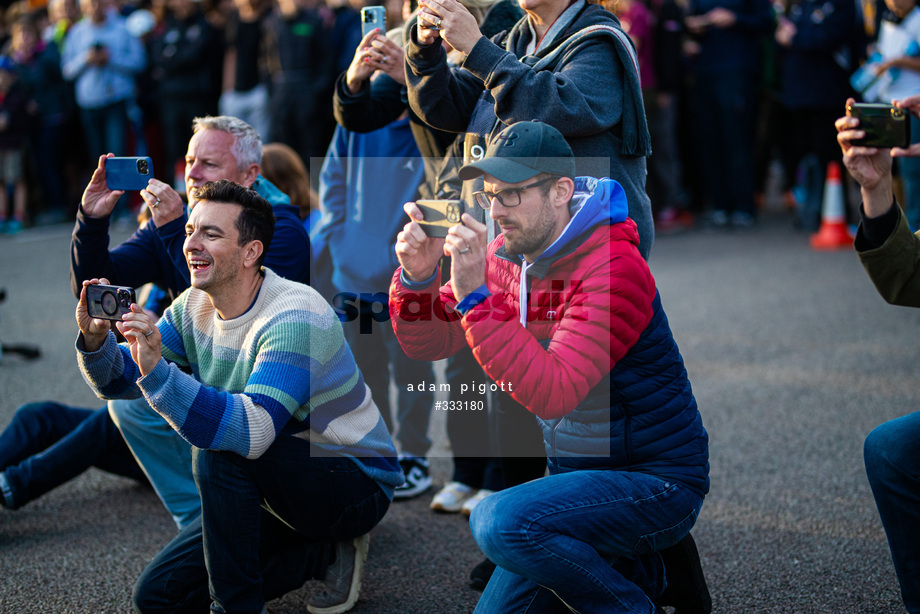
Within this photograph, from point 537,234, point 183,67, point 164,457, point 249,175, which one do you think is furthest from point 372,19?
point 183,67

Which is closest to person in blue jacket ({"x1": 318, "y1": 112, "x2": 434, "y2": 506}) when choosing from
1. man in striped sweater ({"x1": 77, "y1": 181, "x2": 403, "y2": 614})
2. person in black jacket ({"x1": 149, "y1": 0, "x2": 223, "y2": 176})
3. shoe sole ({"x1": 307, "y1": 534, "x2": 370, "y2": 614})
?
shoe sole ({"x1": 307, "y1": 534, "x2": 370, "y2": 614})

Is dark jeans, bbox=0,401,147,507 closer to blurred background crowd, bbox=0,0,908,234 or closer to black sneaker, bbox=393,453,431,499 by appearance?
black sneaker, bbox=393,453,431,499

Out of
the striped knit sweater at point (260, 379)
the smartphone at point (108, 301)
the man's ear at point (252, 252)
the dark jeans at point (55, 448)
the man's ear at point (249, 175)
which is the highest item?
the man's ear at point (249, 175)

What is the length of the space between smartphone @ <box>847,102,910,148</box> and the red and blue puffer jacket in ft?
2.09

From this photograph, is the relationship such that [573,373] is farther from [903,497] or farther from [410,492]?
[410,492]

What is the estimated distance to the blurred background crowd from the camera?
27.8 feet

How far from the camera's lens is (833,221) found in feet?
26.6

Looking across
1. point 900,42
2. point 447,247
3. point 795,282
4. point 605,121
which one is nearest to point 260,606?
point 447,247

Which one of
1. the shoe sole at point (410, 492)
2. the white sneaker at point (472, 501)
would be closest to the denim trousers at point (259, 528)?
the white sneaker at point (472, 501)

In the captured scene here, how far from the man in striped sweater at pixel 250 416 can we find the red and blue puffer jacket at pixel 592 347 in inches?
14.3

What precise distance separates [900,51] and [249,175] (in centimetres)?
520

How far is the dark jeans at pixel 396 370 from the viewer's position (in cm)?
392

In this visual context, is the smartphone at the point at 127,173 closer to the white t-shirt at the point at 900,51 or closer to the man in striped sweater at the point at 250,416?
the man in striped sweater at the point at 250,416

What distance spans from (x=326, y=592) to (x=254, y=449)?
2.08ft
